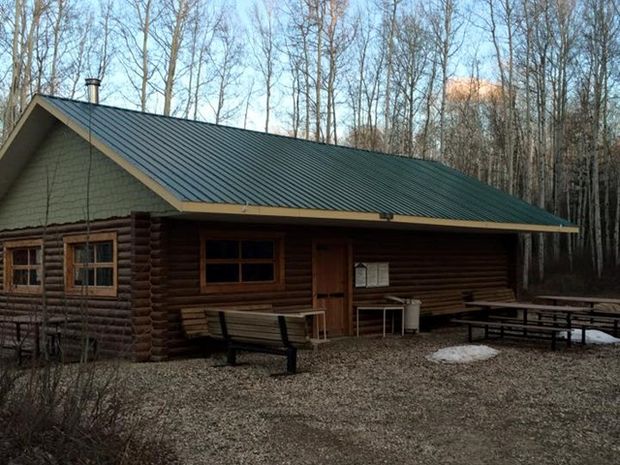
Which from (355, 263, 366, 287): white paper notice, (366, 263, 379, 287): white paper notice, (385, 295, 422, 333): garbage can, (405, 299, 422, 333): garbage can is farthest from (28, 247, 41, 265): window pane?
(405, 299, 422, 333): garbage can

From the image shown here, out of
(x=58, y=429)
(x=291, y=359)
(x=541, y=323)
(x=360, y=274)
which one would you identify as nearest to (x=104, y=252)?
(x=291, y=359)

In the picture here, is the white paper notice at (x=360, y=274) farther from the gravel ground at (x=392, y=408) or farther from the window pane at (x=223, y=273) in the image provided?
the window pane at (x=223, y=273)

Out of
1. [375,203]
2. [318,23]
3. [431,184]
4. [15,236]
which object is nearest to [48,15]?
[318,23]

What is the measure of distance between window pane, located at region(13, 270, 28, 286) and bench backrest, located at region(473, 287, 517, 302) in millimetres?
10050

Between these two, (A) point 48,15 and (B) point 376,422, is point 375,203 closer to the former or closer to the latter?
(B) point 376,422

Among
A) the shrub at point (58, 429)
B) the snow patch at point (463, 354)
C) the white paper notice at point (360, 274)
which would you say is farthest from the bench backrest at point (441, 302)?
the shrub at point (58, 429)

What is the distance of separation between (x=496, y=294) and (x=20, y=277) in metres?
11.1

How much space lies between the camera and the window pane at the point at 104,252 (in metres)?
11.1

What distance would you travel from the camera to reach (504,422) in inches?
261

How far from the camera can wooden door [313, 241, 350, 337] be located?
509 inches

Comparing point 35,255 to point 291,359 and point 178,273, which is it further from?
point 291,359

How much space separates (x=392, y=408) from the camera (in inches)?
285

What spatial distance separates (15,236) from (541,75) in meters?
24.3

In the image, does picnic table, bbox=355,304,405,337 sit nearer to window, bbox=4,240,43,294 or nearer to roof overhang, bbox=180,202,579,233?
roof overhang, bbox=180,202,579,233
